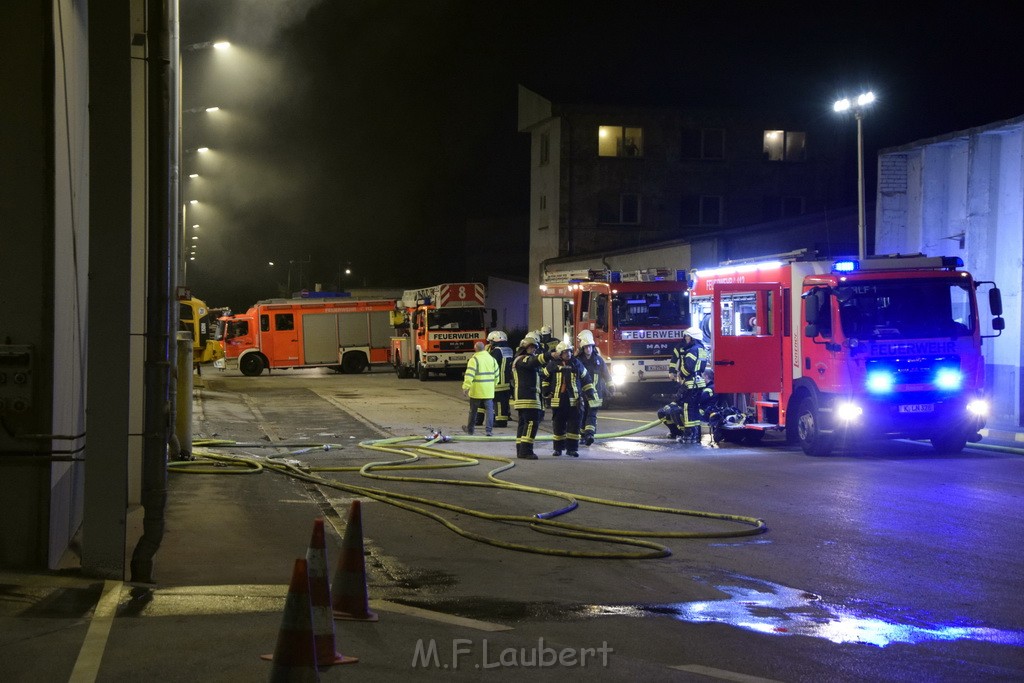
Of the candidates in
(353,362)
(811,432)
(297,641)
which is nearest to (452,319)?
(353,362)

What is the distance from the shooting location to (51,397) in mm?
8047

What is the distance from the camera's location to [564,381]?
620 inches

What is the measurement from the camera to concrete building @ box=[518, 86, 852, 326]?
48.0 metres

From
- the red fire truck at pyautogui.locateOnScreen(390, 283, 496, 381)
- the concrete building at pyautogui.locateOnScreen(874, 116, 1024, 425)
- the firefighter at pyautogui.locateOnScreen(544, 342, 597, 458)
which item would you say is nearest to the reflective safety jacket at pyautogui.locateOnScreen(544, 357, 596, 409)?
the firefighter at pyautogui.locateOnScreen(544, 342, 597, 458)

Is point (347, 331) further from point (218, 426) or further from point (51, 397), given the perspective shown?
point (51, 397)

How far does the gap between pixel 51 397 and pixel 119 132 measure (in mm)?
1899

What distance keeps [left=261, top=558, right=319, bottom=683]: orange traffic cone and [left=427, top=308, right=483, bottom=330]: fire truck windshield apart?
100 ft

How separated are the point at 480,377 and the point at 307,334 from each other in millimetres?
23558

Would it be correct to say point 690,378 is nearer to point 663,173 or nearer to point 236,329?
point 236,329

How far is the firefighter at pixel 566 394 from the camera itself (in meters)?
15.8

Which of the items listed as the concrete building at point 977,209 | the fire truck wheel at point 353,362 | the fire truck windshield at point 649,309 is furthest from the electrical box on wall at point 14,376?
the fire truck wheel at point 353,362

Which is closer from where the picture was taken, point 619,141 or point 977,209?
point 977,209

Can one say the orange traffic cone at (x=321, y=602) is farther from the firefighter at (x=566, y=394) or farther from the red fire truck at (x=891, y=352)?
the red fire truck at (x=891, y=352)

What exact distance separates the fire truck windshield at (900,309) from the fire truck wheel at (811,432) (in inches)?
51.4
